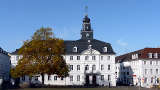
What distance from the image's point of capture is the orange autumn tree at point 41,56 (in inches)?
2702

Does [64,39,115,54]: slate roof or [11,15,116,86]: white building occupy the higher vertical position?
[64,39,115,54]: slate roof

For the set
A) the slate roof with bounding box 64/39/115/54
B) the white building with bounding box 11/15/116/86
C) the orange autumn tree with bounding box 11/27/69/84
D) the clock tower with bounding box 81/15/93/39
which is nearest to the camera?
the orange autumn tree with bounding box 11/27/69/84

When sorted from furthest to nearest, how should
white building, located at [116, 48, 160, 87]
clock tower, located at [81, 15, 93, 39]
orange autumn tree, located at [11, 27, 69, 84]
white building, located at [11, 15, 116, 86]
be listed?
1. clock tower, located at [81, 15, 93, 39]
2. white building, located at [116, 48, 160, 87]
3. white building, located at [11, 15, 116, 86]
4. orange autumn tree, located at [11, 27, 69, 84]

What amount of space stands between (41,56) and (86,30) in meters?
30.7

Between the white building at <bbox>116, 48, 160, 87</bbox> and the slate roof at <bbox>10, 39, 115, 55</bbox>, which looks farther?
the white building at <bbox>116, 48, 160, 87</bbox>

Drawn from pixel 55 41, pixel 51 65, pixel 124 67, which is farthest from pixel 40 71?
pixel 124 67

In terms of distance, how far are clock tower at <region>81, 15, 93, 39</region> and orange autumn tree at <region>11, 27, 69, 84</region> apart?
2683cm

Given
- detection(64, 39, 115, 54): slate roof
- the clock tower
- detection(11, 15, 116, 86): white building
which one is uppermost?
the clock tower

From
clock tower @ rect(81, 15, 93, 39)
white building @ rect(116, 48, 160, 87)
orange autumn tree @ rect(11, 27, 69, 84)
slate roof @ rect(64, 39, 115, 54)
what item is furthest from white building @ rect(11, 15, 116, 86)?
orange autumn tree @ rect(11, 27, 69, 84)

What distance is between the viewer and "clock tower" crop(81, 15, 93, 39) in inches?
3809

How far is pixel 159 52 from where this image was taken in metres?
94.6

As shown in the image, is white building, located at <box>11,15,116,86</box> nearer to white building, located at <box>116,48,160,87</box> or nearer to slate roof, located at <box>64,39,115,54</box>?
slate roof, located at <box>64,39,115,54</box>

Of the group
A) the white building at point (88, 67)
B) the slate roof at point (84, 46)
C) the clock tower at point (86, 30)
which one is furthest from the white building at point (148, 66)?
the clock tower at point (86, 30)

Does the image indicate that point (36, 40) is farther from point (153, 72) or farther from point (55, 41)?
point (153, 72)
